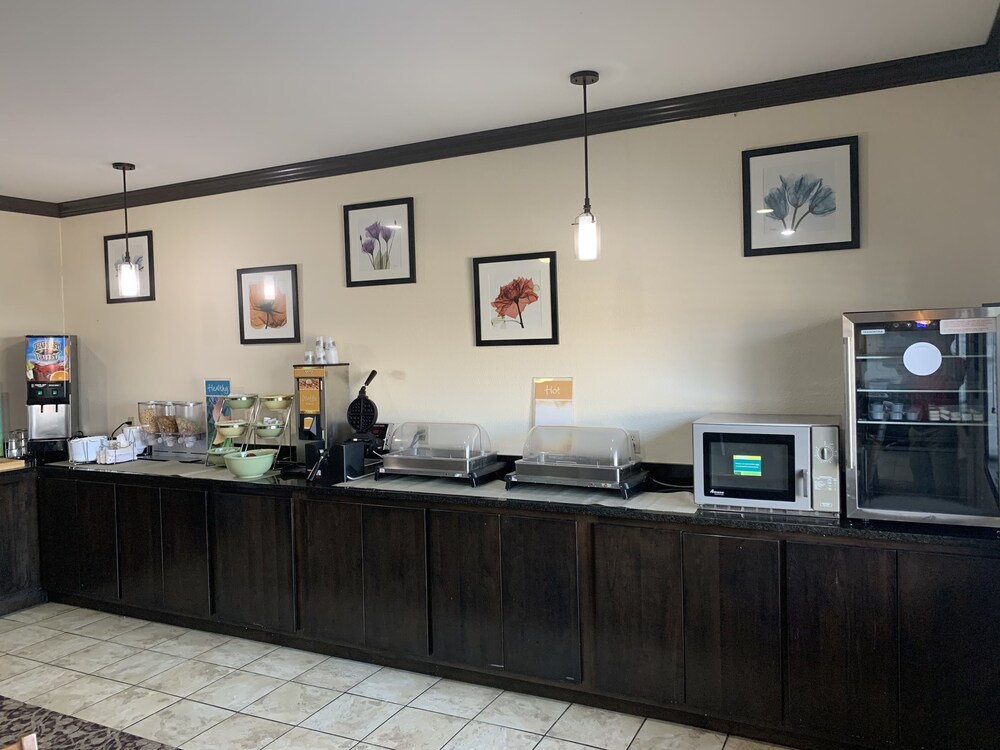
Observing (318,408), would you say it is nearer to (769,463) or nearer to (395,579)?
(395,579)

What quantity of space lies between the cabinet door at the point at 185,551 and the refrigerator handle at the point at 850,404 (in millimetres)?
3288

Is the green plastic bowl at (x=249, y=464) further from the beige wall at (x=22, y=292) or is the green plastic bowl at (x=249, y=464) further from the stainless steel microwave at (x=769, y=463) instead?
the stainless steel microwave at (x=769, y=463)

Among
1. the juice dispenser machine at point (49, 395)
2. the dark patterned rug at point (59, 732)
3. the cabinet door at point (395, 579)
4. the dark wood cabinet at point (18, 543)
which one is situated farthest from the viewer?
the juice dispenser machine at point (49, 395)

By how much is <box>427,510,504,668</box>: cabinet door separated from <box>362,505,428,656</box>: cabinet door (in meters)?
0.06

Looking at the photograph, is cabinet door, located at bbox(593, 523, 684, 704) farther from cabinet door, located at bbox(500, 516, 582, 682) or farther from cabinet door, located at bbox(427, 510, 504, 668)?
cabinet door, located at bbox(427, 510, 504, 668)

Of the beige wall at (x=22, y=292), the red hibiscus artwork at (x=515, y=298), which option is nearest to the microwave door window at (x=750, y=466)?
the red hibiscus artwork at (x=515, y=298)

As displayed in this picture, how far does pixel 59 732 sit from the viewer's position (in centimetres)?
175

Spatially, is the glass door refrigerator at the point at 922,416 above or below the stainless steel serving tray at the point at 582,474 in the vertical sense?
above

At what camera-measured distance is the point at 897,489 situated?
9.05 feet

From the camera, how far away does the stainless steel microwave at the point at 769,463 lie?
284 cm

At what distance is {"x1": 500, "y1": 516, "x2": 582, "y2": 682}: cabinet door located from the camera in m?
3.23

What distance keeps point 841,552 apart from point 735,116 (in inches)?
77.3

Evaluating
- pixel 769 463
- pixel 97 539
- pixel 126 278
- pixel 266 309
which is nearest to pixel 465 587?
pixel 769 463

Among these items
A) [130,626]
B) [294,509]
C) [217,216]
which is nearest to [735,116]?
[294,509]
